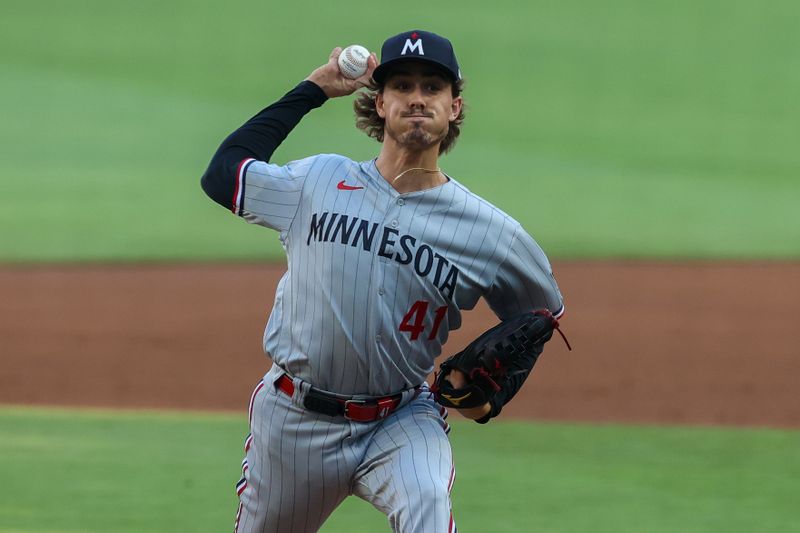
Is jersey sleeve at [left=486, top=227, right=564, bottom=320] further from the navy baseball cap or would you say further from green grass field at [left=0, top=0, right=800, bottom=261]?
green grass field at [left=0, top=0, right=800, bottom=261]

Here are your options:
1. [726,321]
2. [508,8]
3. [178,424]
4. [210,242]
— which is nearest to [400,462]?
[178,424]

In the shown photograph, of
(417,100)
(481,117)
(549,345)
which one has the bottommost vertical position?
(549,345)

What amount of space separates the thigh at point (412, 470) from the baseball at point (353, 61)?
1.05 meters

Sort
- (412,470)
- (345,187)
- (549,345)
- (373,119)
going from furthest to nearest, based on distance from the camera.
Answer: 1. (549,345)
2. (373,119)
3. (345,187)
4. (412,470)

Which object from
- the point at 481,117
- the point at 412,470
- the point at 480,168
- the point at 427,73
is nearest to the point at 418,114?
the point at 427,73

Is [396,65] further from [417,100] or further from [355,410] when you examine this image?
[355,410]

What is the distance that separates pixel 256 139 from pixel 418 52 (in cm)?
60

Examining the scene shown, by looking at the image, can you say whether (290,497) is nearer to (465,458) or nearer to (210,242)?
(465,458)

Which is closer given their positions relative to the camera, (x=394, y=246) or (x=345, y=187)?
(x=394, y=246)

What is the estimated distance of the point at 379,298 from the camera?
373cm

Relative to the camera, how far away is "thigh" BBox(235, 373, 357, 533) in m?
3.83

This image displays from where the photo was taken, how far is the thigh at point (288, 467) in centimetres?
383

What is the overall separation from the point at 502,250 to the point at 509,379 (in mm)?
423

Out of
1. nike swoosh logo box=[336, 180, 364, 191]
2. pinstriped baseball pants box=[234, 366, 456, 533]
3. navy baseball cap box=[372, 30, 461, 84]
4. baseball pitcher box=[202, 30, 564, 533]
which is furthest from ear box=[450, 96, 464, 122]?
pinstriped baseball pants box=[234, 366, 456, 533]
